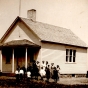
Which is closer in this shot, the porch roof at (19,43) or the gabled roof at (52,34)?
the porch roof at (19,43)

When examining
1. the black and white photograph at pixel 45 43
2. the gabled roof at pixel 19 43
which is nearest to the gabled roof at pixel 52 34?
the black and white photograph at pixel 45 43

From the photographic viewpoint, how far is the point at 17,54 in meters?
29.1

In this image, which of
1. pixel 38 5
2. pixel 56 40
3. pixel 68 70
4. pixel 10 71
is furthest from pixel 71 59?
pixel 38 5

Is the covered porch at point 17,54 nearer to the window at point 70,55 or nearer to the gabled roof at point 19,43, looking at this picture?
the gabled roof at point 19,43

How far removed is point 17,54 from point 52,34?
4.44 meters

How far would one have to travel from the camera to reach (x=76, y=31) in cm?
3425

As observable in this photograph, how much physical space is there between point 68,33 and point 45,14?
198 inches

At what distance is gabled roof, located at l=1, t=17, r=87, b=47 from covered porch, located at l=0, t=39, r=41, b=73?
146cm

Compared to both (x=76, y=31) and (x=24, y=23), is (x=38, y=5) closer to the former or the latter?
(x=76, y=31)

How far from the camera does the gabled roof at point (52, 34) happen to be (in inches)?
1061

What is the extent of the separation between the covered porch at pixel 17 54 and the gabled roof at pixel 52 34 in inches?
57.5

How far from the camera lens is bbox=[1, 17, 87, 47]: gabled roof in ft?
88.4

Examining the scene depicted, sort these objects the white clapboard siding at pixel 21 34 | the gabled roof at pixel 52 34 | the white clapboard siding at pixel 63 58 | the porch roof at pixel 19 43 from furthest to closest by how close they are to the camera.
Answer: the white clapboard siding at pixel 21 34 < the gabled roof at pixel 52 34 < the white clapboard siding at pixel 63 58 < the porch roof at pixel 19 43

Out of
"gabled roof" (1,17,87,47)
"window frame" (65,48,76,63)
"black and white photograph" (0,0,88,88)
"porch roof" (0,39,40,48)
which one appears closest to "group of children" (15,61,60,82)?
"black and white photograph" (0,0,88,88)
